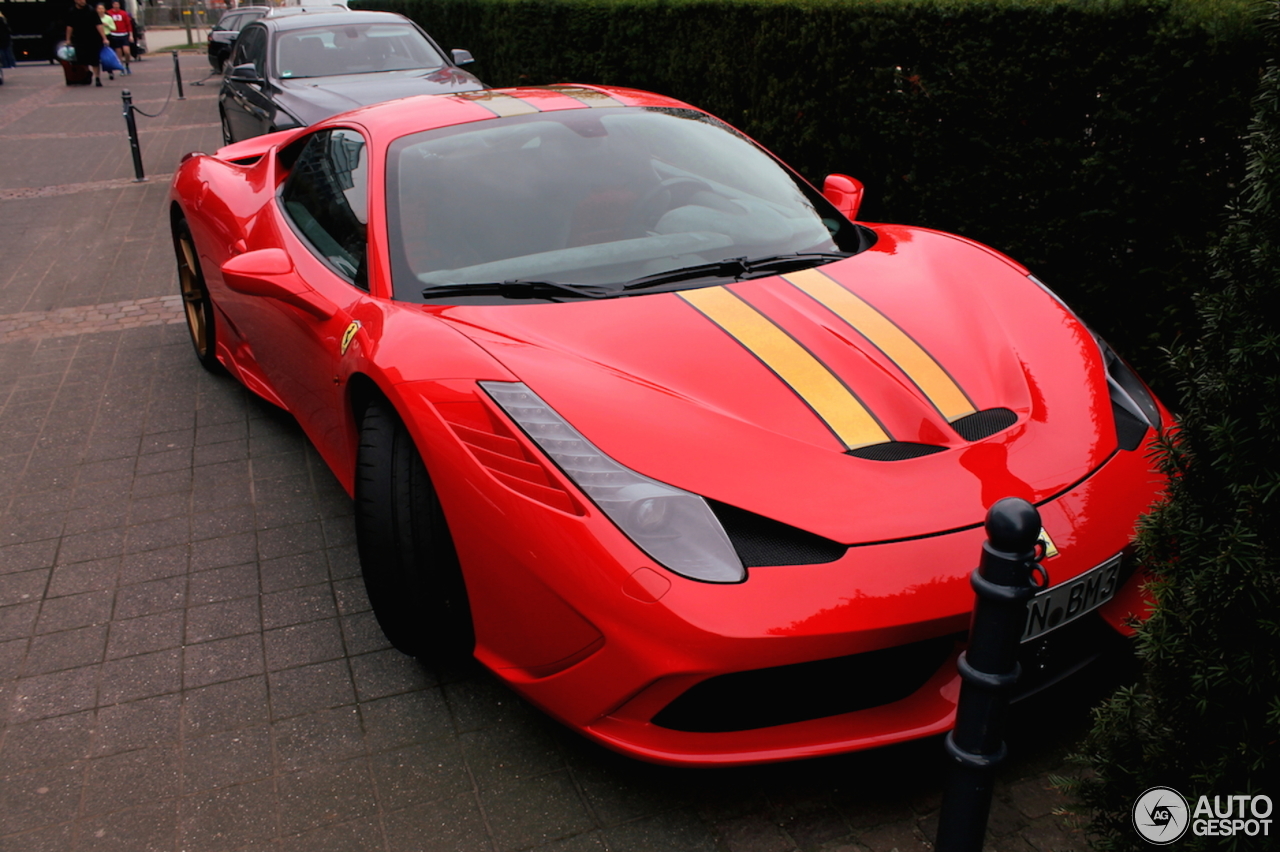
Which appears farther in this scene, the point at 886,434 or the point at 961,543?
the point at 886,434

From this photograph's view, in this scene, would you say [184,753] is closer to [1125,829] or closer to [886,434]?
[886,434]

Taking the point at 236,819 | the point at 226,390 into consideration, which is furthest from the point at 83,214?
the point at 236,819

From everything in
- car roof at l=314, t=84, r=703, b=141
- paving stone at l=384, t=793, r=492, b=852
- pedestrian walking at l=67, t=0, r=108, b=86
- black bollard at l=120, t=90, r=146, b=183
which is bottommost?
pedestrian walking at l=67, t=0, r=108, b=86

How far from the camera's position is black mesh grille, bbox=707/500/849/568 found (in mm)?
2057

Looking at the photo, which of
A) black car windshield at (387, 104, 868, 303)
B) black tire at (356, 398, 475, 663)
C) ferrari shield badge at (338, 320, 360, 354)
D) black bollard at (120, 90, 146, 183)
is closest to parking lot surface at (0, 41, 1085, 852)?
black tire at (356, 398, 475, 663)

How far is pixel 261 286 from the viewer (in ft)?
11.2

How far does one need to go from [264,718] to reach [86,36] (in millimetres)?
23976

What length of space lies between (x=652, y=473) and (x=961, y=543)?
0.65 meters

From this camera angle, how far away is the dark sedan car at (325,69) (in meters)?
8.52

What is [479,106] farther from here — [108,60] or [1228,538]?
[108,60]

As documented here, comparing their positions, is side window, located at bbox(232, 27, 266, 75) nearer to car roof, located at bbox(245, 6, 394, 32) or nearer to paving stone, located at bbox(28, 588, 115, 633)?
car roof, located at bbox(245, 6, 394, 32)

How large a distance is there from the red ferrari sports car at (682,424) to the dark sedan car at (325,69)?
5.28 metres

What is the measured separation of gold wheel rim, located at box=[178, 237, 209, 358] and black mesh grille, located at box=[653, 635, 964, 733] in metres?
3.79

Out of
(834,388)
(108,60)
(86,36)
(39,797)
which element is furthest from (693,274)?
(108,60)
